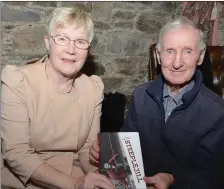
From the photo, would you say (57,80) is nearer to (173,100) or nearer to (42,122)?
(42,122)

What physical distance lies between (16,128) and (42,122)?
13 cm

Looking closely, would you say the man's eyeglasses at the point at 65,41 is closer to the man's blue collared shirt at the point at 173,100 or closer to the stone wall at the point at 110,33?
the man's blue collared shirt at the point at 173,100

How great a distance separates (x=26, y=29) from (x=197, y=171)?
1.67 meters

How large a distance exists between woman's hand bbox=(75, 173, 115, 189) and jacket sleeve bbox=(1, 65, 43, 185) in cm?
24

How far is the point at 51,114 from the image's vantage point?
1.50 meters

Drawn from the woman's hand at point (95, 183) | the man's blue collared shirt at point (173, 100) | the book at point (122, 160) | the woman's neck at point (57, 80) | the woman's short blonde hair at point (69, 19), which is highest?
the woman's short blonde hair at point (69, 19)

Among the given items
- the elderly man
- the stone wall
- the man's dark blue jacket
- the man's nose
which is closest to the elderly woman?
the elderly man

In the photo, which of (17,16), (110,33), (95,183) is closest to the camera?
(95,183)

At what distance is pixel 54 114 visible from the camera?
4.94 feet

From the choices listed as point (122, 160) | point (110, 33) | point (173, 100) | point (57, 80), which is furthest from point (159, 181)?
point (110, 33)

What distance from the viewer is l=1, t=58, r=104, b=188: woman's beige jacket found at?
4.60 feet

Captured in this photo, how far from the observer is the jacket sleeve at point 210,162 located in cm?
145

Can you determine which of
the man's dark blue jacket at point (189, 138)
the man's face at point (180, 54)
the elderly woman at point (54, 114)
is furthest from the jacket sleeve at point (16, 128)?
the man's face at point (180, 54)

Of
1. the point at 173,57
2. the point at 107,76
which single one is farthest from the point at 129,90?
the point at 173,57
